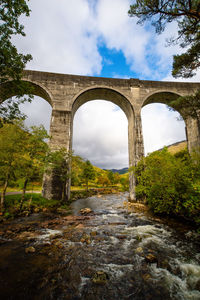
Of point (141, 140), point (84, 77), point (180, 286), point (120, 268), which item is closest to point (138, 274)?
point (120, 268)

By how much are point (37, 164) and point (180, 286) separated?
347 inches

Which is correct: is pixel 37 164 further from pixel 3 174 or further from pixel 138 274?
pixel 138 274

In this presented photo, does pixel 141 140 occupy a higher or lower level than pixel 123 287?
higher

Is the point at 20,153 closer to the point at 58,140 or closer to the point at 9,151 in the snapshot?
the point at 9,151

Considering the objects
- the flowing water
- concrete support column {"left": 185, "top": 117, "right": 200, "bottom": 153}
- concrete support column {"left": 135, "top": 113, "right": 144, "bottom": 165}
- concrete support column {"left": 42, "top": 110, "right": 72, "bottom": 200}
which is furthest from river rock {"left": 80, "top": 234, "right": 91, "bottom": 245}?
concrete support column {"left": 185, "top": 117, "right": 200, "bottom": 153}

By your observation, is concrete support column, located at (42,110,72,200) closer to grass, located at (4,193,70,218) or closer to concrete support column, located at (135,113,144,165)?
grass, located at (4,193,70,218)

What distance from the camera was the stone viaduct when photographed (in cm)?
1349

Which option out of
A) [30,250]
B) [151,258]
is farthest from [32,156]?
[151,258]

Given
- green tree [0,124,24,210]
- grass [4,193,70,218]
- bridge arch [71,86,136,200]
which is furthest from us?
bridge arch [71,86,136,200]

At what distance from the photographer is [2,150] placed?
24.6 ft

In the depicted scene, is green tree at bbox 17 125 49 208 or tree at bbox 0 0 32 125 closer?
tree at bbox 0 0 32 125

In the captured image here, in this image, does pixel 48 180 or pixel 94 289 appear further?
pixel 48 180

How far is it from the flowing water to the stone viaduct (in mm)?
8284

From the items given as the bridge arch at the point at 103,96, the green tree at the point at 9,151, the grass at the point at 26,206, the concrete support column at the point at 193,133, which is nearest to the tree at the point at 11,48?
the green tree at the point at 9,151
